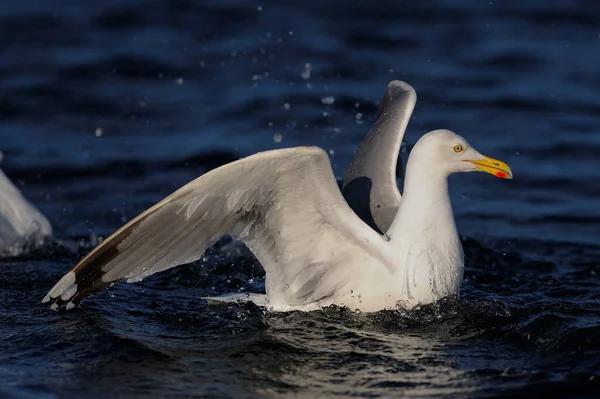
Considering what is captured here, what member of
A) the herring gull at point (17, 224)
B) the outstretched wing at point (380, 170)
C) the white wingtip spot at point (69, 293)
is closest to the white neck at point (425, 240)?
the outstretched wing at point (380, 170)

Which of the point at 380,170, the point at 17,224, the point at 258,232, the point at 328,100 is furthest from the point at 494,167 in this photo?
the point at 328,100

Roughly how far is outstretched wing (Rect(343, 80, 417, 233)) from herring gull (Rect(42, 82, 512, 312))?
2.29 ft

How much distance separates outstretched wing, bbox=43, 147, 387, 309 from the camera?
6242mm

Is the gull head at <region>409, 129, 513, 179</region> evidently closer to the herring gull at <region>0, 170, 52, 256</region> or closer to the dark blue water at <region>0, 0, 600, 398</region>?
the dark blue water at <region>0, 0, 600, 398</region>

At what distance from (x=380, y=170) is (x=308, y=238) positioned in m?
1.26

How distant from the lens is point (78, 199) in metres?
10.2

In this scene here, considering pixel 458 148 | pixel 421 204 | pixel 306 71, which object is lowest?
pixel 421 204

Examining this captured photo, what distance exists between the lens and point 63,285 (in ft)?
21.9

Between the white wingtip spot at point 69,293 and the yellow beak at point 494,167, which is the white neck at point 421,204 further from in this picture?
the white wingtip spot at point 69,293

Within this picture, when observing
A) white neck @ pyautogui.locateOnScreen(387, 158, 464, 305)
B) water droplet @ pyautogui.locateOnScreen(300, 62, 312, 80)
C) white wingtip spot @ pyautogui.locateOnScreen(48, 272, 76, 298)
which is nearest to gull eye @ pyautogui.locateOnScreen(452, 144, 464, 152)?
white neck @ pyautogui.locateOnScreen(387, 158, 464, 305)

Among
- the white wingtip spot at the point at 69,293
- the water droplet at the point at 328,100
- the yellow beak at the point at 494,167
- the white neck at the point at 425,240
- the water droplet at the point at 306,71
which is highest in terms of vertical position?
the water droplet at the point at 306,71

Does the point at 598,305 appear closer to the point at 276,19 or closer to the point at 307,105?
the point at 307,105

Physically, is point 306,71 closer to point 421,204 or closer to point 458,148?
point 458,148

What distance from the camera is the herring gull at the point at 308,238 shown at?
634 centimetres
